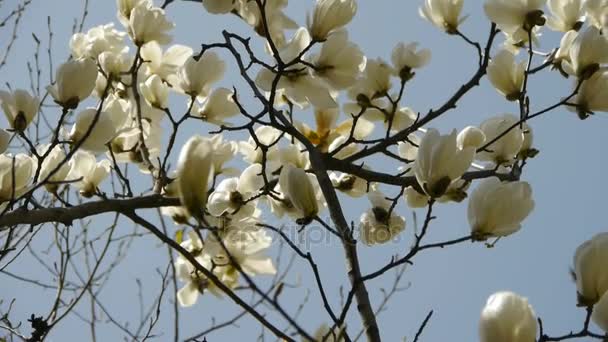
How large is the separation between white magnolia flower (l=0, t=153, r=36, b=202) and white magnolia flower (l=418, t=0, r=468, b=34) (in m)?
1.02

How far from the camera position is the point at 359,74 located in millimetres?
1531

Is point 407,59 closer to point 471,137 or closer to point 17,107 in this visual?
point 471,137

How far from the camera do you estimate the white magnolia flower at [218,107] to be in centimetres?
174

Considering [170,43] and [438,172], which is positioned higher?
[170,43]

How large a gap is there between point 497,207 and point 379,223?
606 mm

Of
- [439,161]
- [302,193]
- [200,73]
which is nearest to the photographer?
[439,161]

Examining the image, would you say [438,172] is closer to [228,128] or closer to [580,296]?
[580,296]

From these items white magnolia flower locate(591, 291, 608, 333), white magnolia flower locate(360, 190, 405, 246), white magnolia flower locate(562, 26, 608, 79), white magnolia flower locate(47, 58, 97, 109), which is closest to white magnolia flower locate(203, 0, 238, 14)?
white magnolia flower locate(47, 58, 97, 109)

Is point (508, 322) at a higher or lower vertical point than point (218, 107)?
lower

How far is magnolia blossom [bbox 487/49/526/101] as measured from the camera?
64.7 inches

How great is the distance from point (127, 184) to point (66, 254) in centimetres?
62

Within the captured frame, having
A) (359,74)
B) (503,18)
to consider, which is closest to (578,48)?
(503,18)

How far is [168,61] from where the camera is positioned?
184cm

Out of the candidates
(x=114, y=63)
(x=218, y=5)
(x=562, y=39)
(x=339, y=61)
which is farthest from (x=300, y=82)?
(x=562, y=39)
